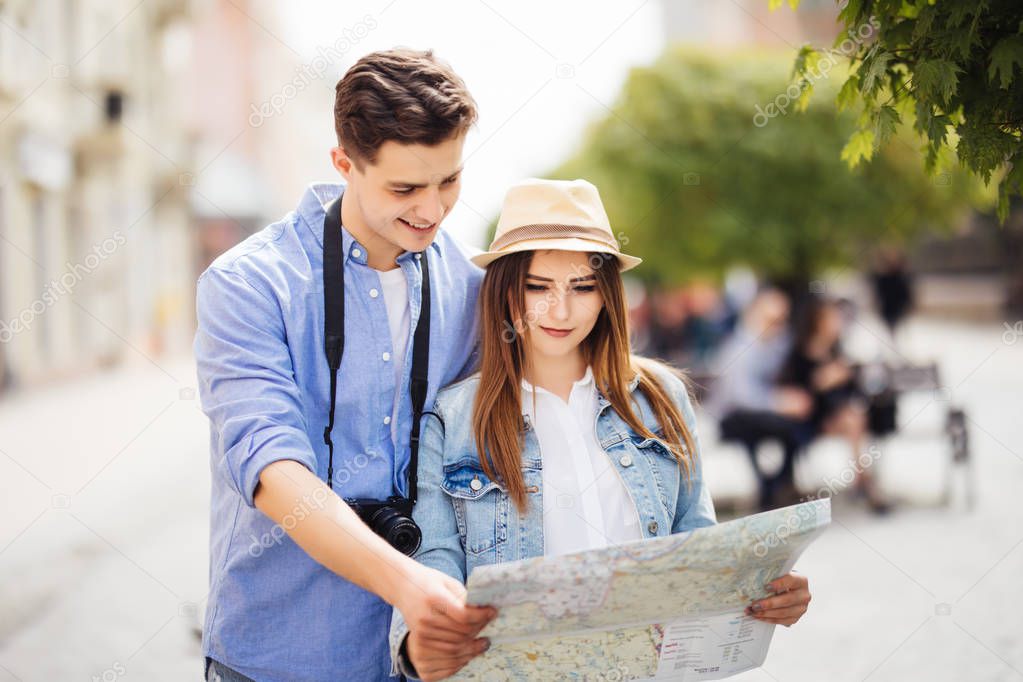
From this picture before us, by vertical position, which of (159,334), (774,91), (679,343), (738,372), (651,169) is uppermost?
(774,91)

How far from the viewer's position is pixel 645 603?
1.97m

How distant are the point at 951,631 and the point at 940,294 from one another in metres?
29.9

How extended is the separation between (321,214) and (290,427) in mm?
656

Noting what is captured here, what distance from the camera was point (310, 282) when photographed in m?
2.40

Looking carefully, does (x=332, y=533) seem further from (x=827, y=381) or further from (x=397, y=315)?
(x=827, y=381)

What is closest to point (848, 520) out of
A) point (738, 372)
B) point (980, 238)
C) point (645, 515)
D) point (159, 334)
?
point (738, 372)

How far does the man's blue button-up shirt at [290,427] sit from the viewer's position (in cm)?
219

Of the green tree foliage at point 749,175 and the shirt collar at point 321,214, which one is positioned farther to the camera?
the green tree foliage at point 749,175

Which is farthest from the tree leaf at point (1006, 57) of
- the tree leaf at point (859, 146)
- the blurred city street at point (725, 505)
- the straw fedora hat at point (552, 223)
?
the blurred city street at point (725, 505)

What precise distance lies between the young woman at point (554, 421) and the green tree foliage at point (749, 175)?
31.0ft

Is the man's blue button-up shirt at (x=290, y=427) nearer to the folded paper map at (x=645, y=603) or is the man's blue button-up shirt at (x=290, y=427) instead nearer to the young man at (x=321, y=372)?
the young man at (x=321, y=372)

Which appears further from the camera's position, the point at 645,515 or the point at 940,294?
the point at 940,294

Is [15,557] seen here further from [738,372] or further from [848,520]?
[848,520]

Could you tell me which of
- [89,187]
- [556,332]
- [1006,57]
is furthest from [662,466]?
[89,187]
